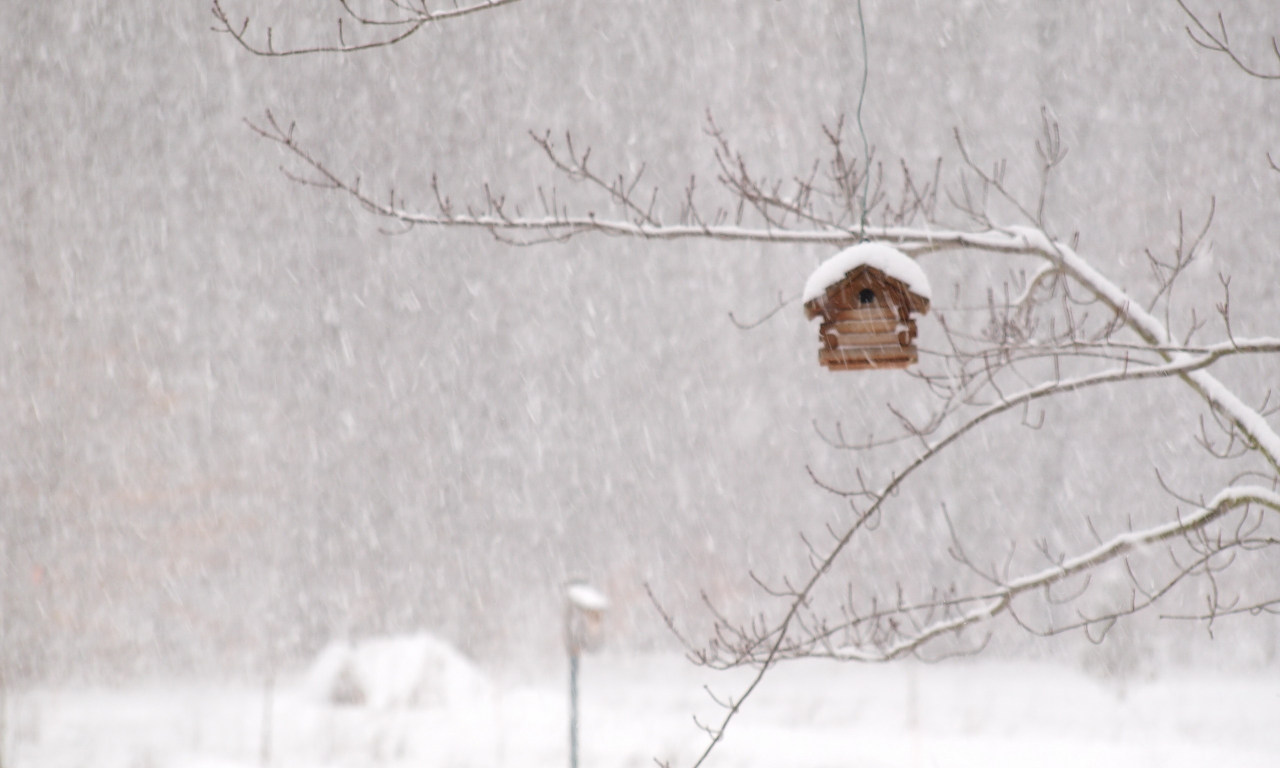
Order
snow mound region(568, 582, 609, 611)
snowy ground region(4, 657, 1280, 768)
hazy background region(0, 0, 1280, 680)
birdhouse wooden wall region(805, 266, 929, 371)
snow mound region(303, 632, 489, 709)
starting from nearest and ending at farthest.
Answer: birdhouse wooden wall region(805, 266, 929, 371)
snow mound region(568, 582, 609, 611)
snowy ground region(4, 657, 1280, 768)
snow mound region(303, 632, 489, 709)
hazy background region(0, 0, 1280, 680)

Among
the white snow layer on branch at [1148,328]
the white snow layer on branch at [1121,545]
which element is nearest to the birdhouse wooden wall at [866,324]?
the white snow layer on branch at [1148,328]

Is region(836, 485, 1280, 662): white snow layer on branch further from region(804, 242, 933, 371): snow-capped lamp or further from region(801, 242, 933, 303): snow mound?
region(801, 242, 933, 303): snow mound

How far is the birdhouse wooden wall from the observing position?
2.71m

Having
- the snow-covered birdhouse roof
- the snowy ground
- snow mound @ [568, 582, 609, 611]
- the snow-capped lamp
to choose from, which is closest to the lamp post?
snow mound @ [568, 582, 609, 611]

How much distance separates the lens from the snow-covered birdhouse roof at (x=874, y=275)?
101 inches

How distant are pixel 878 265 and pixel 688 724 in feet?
28.4

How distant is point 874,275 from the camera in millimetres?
2617

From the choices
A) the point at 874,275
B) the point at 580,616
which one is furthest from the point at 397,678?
the point at 874,275

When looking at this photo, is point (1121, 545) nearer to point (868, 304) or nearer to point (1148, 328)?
point (1148, 328)

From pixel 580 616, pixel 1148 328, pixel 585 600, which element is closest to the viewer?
pixel 1148 328

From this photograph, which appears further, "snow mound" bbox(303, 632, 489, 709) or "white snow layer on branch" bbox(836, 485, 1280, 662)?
"snow mound" bbox(303, 632, 489, 709)

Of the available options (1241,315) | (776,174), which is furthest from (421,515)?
(1241,315)

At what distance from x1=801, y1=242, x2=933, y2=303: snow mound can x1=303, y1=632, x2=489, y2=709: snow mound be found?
9.41 meters

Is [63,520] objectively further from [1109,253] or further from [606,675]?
[1109,253]
